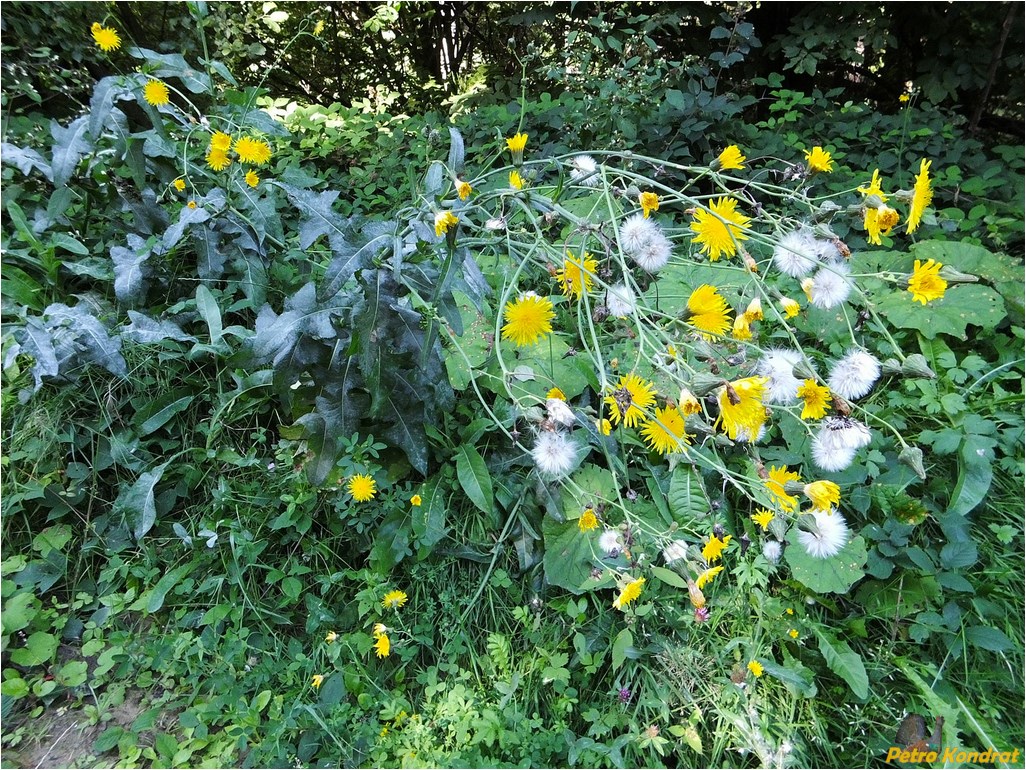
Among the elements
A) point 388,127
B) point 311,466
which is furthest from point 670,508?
point 388,127

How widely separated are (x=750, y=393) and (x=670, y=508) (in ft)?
2.66

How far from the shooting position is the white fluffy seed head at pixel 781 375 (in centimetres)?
103

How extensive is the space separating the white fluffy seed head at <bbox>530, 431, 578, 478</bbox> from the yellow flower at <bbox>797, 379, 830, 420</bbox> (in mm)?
504

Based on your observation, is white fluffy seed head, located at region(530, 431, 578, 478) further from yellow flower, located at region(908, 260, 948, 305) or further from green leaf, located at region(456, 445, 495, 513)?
yellow flower, located at region(908, 260, 948, 305)

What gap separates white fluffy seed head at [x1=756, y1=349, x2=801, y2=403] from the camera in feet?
3.39

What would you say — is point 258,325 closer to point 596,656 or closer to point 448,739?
point 448,739

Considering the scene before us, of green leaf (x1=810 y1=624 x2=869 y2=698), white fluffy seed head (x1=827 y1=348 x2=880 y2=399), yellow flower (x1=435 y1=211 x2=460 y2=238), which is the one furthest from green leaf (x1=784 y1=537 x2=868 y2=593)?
yellow flower (x1=435 y1=211 x2=460 y2=238)

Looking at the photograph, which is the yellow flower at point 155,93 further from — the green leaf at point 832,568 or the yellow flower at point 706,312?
the green leaf at point 832,568

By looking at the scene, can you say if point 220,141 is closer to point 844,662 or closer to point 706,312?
point 706,312

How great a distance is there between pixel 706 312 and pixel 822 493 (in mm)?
400

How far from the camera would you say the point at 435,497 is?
159 cm

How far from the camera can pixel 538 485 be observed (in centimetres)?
158

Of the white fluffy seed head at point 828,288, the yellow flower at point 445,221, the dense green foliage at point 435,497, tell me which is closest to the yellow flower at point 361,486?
the dense green foliage at point 435,497

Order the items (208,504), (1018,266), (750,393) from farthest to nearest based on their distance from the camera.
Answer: (1018,266) → (208,504) → (750,393)
